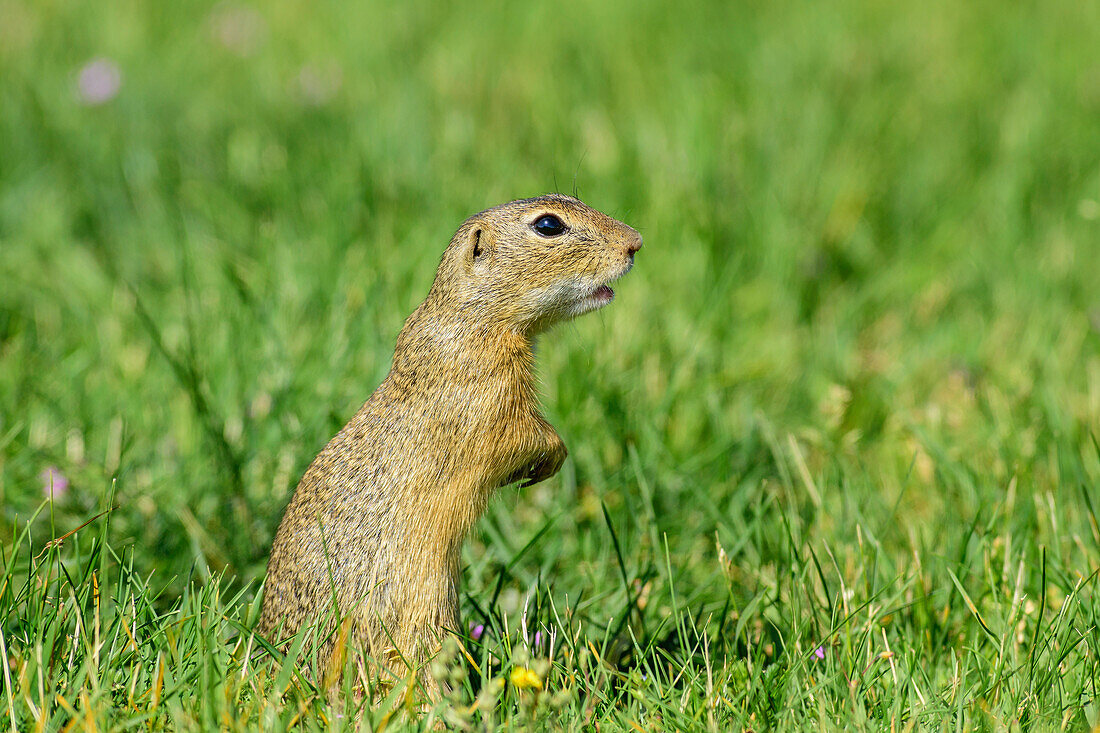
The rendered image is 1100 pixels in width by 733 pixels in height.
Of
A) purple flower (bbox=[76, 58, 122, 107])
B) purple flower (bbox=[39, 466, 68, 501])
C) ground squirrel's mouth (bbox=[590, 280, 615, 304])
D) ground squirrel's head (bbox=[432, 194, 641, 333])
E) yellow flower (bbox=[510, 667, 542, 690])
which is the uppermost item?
purple flower (bbox=[76, 58, 122, 107])

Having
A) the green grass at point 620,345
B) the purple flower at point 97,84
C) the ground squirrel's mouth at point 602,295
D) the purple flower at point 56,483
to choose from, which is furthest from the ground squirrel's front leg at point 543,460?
the purple flower at point 97,84

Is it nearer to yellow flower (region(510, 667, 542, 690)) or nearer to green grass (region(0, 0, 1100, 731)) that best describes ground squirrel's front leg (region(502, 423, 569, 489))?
green grass (region(0, 0, 1100, 731))

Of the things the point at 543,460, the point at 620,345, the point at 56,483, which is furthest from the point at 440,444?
the point at 620,345

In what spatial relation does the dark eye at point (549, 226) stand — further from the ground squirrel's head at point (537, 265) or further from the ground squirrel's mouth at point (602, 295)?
the ground squirrel's mouth at point (602, 295)

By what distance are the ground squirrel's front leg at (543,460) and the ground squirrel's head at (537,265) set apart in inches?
10.9

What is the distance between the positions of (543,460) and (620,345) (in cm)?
154

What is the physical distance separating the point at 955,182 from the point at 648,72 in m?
1.76

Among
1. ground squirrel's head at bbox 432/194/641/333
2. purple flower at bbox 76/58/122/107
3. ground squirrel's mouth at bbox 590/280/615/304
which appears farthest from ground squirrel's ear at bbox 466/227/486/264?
purple flower at bbox 76/58/122/107

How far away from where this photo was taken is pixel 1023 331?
4695 mm

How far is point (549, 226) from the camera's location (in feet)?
9.46

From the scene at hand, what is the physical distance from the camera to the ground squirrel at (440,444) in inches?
100.0

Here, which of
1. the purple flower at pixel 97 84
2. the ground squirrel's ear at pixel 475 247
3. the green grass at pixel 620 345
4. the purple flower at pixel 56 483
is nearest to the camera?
the green grass at pixel 620 345

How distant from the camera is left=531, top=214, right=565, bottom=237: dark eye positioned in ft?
9.45

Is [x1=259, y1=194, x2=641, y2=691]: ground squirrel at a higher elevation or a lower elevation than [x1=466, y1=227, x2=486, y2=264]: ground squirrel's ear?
lower
